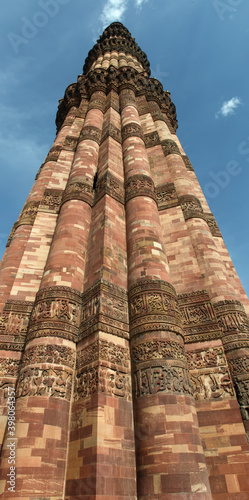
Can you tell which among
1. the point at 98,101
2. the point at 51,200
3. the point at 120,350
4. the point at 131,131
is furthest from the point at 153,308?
the point at 98,101

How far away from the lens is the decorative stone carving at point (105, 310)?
6.11 m

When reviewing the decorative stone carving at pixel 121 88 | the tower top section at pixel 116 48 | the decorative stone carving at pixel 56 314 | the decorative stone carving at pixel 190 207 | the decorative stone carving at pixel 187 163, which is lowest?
the decorative stone carving at pixel 56 314

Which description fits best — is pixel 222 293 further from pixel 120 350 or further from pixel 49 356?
pixel 49 356

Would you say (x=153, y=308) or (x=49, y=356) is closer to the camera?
(x=49, y=356)

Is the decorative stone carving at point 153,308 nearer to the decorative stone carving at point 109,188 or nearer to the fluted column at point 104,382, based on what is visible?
the fluted column at point 104,382

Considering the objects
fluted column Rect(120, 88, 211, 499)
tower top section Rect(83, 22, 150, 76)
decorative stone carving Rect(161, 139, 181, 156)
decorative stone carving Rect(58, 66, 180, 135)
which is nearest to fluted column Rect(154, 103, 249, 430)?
fluted column Rect(120, 88, 211, 499)

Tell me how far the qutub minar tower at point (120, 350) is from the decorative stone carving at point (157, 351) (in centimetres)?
3

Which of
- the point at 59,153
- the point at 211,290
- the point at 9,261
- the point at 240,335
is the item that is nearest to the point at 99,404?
the point at 240,335

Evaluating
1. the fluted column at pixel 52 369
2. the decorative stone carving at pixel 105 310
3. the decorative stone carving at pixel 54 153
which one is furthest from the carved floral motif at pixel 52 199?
the decorative stone carving at pixel 105 310

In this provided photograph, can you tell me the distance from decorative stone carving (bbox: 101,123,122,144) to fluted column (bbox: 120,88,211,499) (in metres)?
5.58

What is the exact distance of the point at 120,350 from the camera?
596 cm

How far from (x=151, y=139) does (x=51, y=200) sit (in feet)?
19.9

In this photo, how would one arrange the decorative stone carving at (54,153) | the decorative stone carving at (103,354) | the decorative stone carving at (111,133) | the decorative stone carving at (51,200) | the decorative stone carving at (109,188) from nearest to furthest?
the decorative stone carving at (103,354)
the decorative stone carving at (109,188)
the decorative stone carving at (51,200)
the decorative stone carving at (111,133)
the decorative stone carving at (54,153)

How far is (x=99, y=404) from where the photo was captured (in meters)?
4.94
